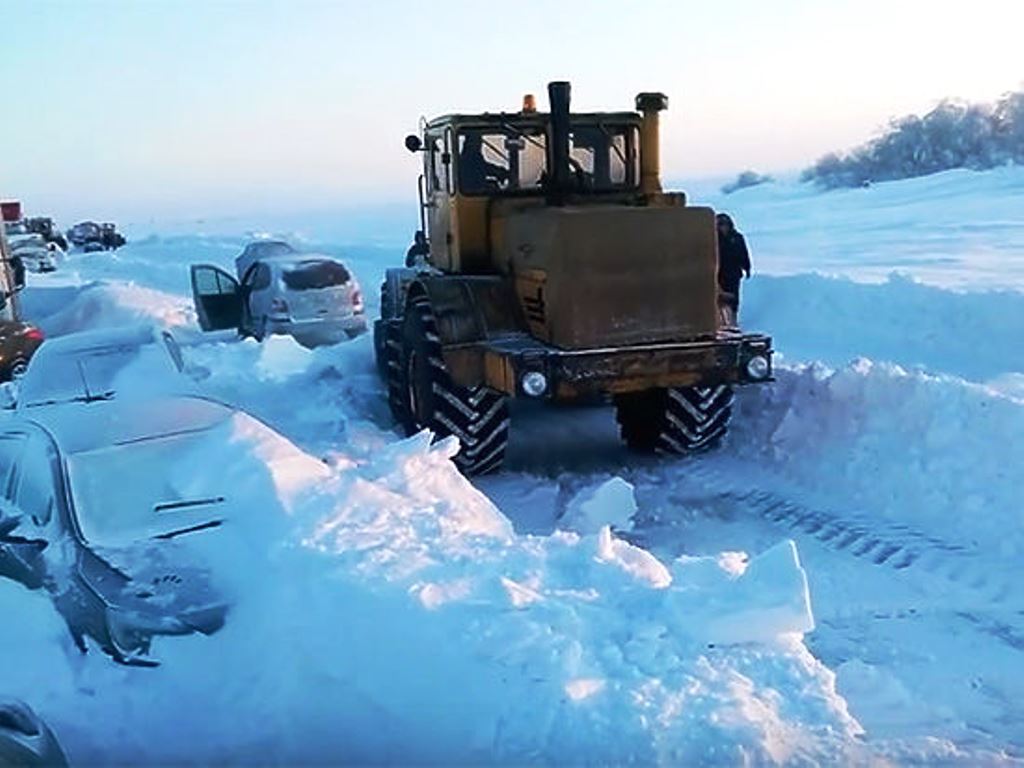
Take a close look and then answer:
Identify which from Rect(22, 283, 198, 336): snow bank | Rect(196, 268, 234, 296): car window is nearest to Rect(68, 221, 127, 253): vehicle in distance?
Rect(22, 283, 198, 336): snow bank

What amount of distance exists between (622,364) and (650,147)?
2.49m

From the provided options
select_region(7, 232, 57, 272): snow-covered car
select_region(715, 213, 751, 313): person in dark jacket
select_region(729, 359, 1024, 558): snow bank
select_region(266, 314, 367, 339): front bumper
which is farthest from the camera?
select_region(7, 232, 57, 272): snow-covered car

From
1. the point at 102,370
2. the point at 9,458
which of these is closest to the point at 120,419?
the point at 9,458

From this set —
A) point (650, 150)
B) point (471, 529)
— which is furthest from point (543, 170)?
point (471, 529)

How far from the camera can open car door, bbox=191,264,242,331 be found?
1529 centimetres

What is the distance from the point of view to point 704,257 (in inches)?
313

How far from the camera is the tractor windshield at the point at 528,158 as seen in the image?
9.13 m

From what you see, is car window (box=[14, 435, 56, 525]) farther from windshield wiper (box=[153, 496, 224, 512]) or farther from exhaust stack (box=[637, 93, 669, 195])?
exhaust stack (box=[637, 93, 669, 195])

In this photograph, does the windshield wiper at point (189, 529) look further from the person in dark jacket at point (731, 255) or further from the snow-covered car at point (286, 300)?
the snow-covered car at point (286, 300)

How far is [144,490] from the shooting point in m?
5.16

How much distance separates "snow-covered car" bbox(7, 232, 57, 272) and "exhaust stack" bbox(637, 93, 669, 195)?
28140 mm

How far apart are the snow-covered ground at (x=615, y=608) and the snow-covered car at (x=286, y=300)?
5.68 metres

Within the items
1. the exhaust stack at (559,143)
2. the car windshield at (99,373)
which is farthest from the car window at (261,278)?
the car windshield at (99,373)

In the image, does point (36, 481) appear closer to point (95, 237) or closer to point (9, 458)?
point (9, 458)
